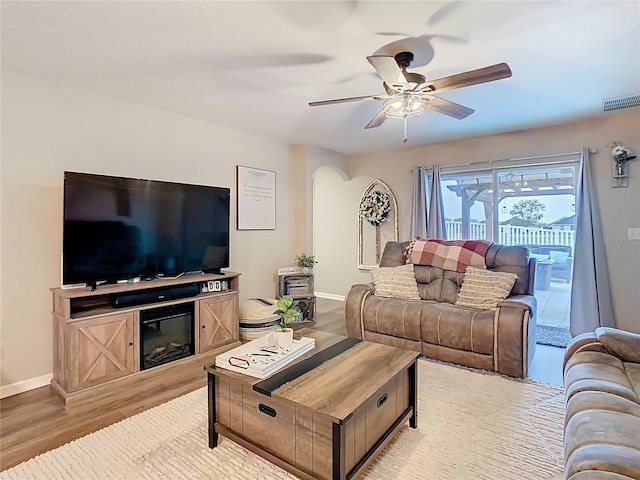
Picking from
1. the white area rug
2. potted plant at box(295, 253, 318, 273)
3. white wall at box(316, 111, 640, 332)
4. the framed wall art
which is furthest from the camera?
potted plant at box(295, 253, 318, 273)

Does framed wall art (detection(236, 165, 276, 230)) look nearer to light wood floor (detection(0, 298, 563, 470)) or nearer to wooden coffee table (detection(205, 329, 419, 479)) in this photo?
light wood floor (detection(0, 298, 563, 470))

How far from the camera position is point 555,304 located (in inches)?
166

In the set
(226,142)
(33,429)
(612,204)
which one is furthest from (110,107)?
(612,204)

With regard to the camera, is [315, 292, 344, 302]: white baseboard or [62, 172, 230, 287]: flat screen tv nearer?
[62, 172, 230, 287]: flat screen tv

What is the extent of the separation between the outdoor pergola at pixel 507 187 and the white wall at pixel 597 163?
0.87ft

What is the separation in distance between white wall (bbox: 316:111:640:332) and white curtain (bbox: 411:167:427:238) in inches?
7.2

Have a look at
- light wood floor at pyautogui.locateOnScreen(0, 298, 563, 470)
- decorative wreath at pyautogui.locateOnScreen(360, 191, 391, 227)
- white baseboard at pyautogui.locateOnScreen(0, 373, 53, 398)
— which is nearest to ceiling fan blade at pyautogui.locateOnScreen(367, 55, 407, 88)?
light wood floor at pyautogui.locateOnScreen(0, 298, 563, 470)

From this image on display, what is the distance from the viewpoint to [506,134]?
174 inches

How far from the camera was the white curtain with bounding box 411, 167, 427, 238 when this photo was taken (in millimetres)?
4996

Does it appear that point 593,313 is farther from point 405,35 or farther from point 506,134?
point 405,35

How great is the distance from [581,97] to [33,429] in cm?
501

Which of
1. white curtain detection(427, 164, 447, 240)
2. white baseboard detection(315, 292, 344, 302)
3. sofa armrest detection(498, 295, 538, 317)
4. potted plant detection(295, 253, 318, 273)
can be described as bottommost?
white baseboard detection(315, 292, 344, 302)

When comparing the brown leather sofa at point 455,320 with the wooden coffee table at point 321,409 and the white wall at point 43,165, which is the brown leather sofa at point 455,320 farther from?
the white wall at point 43,165

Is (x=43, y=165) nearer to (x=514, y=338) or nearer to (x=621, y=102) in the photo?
(x=514, y=338)
